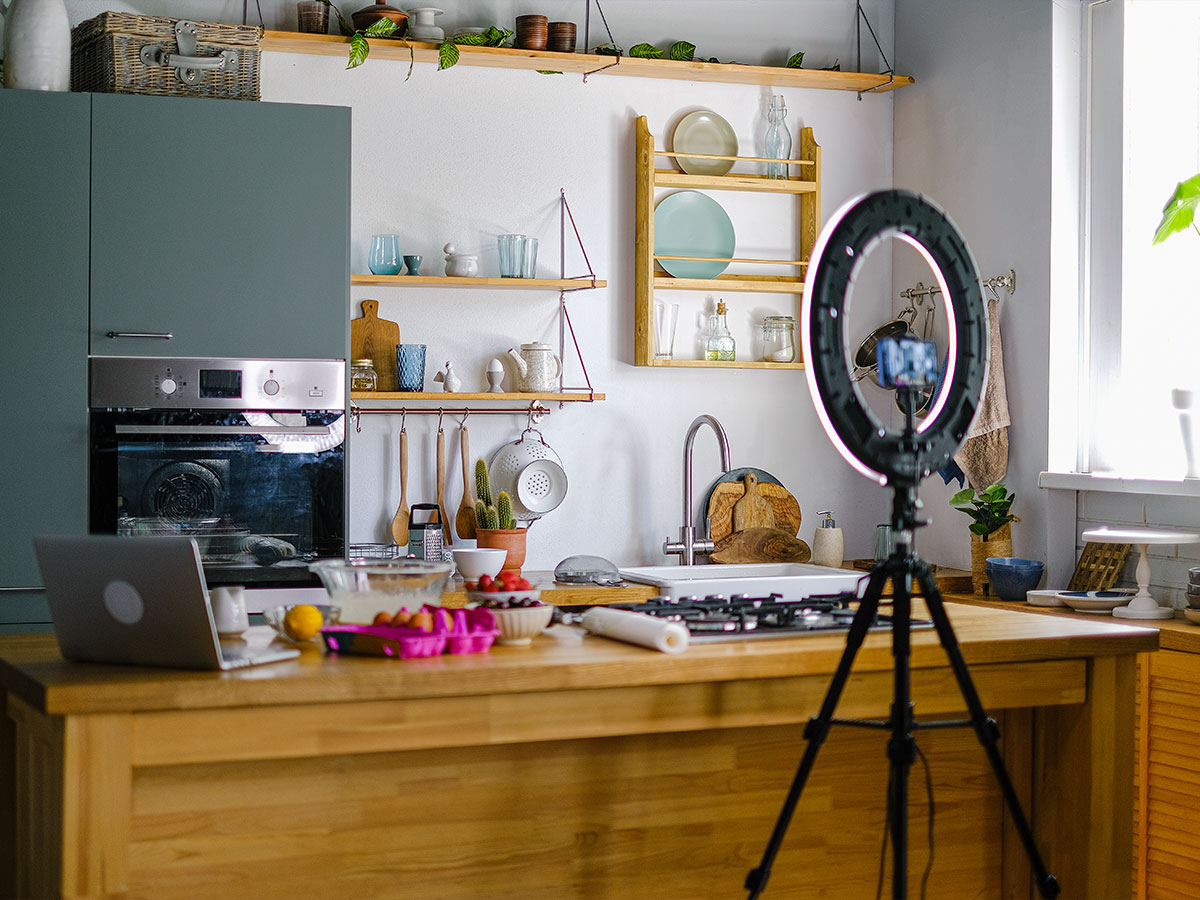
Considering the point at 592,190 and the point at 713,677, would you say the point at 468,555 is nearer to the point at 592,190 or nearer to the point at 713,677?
the point at 713,677

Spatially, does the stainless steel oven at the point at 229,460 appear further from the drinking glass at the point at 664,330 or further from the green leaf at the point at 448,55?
the drinking glass at the point at 664,330

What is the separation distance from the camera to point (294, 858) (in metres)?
2.00

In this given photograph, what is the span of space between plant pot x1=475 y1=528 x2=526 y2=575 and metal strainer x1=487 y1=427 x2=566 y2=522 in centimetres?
25

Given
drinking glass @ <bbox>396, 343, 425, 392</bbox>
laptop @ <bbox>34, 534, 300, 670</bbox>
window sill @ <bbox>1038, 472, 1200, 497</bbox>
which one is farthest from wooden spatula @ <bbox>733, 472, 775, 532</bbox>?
laptop @ <bbox>34, 534, 300, 670</bbox>

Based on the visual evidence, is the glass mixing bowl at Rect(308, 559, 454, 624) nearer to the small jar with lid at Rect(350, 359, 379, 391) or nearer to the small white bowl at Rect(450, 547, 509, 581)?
the small white bowl at Rect(450, 547, 509, 581)

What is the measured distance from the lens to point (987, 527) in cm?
399

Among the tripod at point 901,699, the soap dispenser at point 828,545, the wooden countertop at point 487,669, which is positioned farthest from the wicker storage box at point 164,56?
the tripod at point 901,699

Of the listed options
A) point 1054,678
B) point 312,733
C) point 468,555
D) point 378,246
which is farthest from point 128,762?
point 378,246

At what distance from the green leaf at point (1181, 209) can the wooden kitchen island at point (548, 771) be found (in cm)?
136

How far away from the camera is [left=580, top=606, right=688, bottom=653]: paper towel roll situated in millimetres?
2078

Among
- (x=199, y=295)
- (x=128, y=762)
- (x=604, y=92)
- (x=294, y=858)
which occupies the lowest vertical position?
(x=294, y=858)

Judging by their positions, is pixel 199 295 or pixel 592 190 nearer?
pixel 199 295

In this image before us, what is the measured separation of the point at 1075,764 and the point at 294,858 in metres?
1.41

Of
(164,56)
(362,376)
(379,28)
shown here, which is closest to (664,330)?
(362,376)
